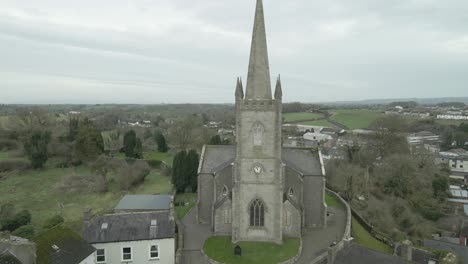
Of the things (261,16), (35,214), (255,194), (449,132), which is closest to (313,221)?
(255,194)

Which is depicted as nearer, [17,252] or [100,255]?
[17,252]

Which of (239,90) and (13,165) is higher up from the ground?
(239,90)

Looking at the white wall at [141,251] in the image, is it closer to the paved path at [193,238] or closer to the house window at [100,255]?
the house window at [100,255]

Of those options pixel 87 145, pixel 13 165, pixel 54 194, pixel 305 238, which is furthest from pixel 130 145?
pixel 305 238

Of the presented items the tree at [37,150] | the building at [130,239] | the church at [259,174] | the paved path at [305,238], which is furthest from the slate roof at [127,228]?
the tree at [37,150]

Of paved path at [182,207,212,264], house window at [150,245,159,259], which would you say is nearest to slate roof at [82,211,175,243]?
house window at [150,245,159,259]

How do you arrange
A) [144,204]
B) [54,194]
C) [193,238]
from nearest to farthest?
[193,238] → [144,204] → [54,194]

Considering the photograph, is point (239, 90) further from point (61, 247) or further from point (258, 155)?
point (61, 247)
